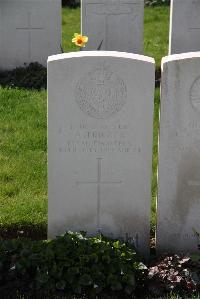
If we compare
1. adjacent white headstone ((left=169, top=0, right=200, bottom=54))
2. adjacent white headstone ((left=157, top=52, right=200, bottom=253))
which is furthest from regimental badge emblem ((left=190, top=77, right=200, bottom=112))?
adjacent white headstone ((left=169, top=0, right=200, bottom=54))

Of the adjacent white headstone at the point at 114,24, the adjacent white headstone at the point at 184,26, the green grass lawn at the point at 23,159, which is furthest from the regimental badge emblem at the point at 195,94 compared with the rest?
the adjacent white headstone at the point at 184,26

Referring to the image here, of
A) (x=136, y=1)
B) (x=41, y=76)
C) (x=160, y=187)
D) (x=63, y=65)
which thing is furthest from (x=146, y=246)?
(x=136, y=1)

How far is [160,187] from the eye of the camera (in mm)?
4574

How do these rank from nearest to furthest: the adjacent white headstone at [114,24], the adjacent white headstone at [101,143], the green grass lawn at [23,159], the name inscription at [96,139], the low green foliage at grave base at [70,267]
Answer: the low green foliage at grave base at [70,267] → the adjacent white headstone at [101,143] → the name inscription at [96,139] → the green grass lawn at [23,159] → the adjacent white headstone at [114,24]

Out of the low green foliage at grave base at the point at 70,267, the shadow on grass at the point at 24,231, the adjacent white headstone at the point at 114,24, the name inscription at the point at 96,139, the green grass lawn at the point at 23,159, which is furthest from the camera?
the adjacent white headstone at the point at 114,24

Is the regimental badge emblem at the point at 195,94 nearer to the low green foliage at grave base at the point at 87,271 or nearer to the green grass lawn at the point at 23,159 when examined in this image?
the low green foliage at grave base at the point at 87,271

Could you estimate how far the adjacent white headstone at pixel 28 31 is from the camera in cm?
890

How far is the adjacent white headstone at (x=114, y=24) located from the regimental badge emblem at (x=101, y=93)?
469 centimetres

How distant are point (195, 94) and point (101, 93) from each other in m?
0.62

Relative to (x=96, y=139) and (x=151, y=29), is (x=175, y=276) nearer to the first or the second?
(x=96, y=139)

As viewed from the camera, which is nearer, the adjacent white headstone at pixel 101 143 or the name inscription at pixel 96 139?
the adjacent white headstone at pixel 101 143

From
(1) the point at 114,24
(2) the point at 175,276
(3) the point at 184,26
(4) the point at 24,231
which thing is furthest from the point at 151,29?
(2) the point at 175,276

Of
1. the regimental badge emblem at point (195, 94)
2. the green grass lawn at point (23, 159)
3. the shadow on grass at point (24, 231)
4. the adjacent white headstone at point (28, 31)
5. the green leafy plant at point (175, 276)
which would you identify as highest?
the adjacent white headstone at point (28, 31)

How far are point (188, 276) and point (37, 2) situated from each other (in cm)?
559
